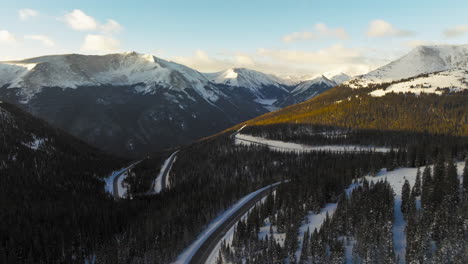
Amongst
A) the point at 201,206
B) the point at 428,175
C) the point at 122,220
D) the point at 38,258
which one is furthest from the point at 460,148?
the point at 38,258

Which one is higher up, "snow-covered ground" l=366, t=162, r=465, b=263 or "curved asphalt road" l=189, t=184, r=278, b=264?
"snow-covered ground" l=366, t=162, r=465, b=263

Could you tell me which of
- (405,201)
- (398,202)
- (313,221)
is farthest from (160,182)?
(405,201)

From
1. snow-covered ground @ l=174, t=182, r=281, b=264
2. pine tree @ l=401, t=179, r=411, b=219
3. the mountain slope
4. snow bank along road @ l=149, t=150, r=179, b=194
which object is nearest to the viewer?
pine tree @ l=401, t=179, r=411, b=219

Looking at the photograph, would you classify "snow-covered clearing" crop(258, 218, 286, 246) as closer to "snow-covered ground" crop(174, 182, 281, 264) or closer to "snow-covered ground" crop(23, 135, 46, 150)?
"snow-covered ground" crop(174, 182, 281, 264)

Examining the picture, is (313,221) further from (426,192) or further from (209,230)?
(209,230)

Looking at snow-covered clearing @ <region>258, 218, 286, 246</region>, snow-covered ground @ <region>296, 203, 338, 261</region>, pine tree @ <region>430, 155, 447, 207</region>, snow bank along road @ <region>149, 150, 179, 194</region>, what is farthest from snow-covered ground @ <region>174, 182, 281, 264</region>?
snow bank along road @ <region>149, 150, 179, 194</region>

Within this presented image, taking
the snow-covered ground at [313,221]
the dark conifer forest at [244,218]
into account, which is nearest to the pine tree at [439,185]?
the dark conifer forest at [244,218]

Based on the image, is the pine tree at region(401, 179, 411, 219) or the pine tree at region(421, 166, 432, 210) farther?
the pine tree at region(401, 179, 411, 219)

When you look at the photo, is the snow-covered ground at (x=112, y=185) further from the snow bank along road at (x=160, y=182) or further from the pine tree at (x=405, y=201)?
the pine tree at (x=405, y=201)
